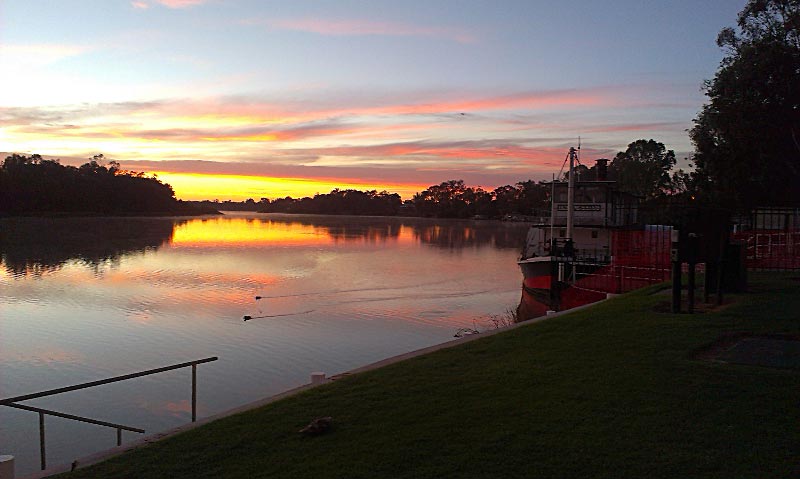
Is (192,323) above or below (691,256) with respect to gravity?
below

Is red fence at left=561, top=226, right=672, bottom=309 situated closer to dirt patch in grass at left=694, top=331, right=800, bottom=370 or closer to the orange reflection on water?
dirt patch in grass at left=694, top=331, right=800, bottom=370

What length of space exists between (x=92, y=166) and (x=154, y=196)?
680 inches

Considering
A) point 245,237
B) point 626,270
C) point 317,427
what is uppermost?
point 626,270

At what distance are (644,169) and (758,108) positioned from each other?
7889 centimetres

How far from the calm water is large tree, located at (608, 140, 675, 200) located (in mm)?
53883

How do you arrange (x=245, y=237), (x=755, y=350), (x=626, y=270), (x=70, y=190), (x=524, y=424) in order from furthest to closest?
(x=70, y=190) → (x=245, y=237) → (x=626, y=270) → (x=755, y=350) → (x=524, y=424)

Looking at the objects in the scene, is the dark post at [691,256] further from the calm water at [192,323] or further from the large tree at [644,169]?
the large tree at [644,169]

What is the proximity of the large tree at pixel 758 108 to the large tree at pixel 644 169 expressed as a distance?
66.8 m

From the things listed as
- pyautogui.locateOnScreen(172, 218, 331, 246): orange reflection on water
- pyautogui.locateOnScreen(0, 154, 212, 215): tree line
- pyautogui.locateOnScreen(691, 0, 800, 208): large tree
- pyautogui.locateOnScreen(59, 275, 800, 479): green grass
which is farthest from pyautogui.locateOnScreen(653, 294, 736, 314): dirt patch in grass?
pyautogui.locateOnScreen(0, 154, 212, 215): tree line

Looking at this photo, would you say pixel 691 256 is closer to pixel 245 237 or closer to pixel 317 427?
pixel 317 427

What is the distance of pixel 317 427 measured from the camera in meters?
7.04

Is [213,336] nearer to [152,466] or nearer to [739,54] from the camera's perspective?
[152,466]

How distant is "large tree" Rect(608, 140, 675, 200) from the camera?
103 meters

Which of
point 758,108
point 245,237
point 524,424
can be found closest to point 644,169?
point 245,237
